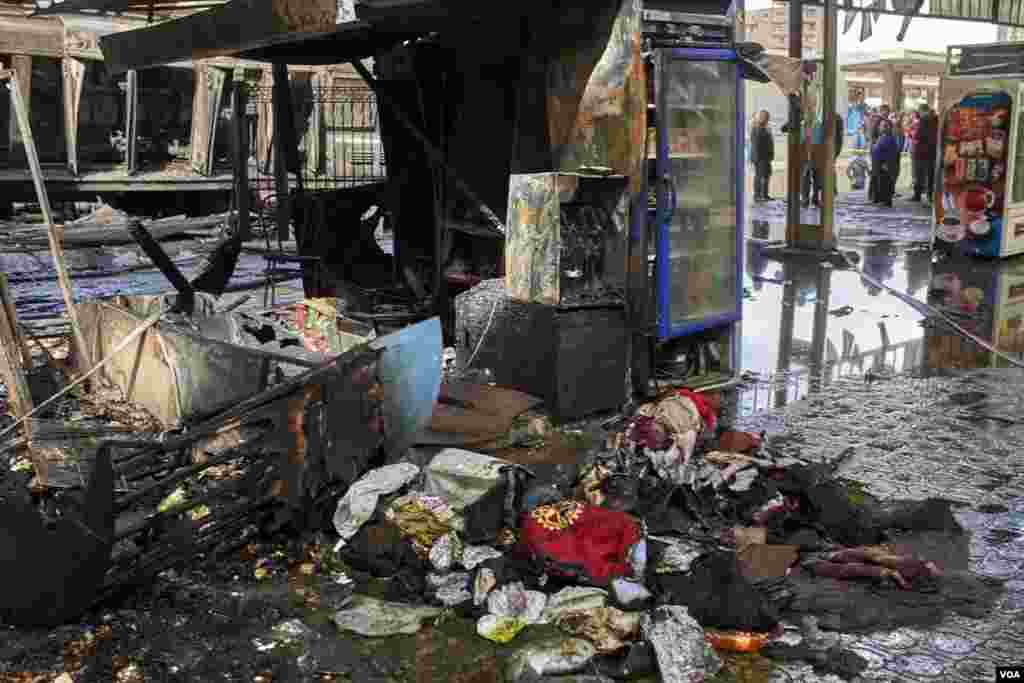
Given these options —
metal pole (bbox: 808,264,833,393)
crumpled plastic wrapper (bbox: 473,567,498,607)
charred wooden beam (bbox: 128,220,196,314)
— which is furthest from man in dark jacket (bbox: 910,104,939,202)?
crumpled plastic wrapper (bbox: 473,567,498,607)

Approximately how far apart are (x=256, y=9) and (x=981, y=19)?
17592 millimetres

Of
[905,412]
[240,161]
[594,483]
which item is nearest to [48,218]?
[240,161]

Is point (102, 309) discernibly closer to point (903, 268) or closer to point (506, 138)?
point (506, 138)

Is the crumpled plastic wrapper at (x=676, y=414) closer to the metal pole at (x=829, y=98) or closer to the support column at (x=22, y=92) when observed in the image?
the metal pole at (x=829, y=98)

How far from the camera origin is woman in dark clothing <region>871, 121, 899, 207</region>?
22.3 metres

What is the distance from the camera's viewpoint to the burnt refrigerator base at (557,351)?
6543 mm

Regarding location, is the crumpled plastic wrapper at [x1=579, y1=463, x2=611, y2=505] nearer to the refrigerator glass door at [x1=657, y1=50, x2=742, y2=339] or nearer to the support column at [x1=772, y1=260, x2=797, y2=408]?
the refrigerator glass door at [x1=657, y1=50, x2=742, y2=339]

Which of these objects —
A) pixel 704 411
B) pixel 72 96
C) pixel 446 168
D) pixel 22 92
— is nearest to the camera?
pixel 704 411

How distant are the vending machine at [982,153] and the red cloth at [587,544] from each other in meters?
12.3

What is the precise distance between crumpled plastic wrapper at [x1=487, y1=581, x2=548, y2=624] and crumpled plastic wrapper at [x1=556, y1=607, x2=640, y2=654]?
116mm

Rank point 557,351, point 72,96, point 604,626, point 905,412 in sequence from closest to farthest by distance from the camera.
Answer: point 604,626, point 557,351, point 905,412, point 72,96

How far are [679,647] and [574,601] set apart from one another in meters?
0.57

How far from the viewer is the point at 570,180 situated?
635cm

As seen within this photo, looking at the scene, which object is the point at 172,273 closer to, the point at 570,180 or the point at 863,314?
the point at 570,180
